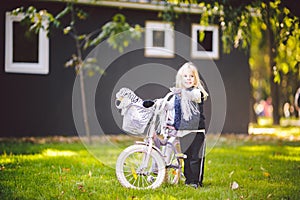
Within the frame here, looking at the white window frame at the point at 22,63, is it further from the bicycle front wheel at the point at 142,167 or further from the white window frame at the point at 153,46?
the bicycle front wheel at the point at 142,167

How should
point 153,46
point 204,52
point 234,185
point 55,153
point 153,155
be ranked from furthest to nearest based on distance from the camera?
point 204,52 → point 153,46 → point 55,153 → point 234,185 → point 153,155

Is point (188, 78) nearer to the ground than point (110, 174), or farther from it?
farther from it

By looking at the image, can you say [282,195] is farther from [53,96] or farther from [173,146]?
[53,96]

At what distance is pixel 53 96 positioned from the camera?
11.6m

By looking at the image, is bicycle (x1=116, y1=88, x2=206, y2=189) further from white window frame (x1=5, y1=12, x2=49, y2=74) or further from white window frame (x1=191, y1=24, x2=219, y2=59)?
white window frame (x1=191, y1=24, x2=219, y2=59)

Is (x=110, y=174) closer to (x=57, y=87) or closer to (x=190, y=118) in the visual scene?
(x=190, y=118)

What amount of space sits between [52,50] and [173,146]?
699 centimetres

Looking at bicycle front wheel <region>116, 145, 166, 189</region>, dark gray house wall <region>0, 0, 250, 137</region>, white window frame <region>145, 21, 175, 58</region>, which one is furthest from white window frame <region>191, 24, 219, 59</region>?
bicycle front wheel <region>116, 145, 166, 189</region>

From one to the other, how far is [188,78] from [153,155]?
0.81m

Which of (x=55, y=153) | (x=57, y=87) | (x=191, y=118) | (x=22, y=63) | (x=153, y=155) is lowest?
(x=55, y=153)

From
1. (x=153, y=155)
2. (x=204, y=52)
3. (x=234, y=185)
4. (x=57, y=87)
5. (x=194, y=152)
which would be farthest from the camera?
(x=204, y=52)

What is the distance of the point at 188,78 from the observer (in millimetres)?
5164

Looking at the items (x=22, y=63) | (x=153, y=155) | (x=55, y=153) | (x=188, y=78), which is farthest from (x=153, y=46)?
(x=153, y=155)

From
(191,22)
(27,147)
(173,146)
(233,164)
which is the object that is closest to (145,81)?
(191,22)
